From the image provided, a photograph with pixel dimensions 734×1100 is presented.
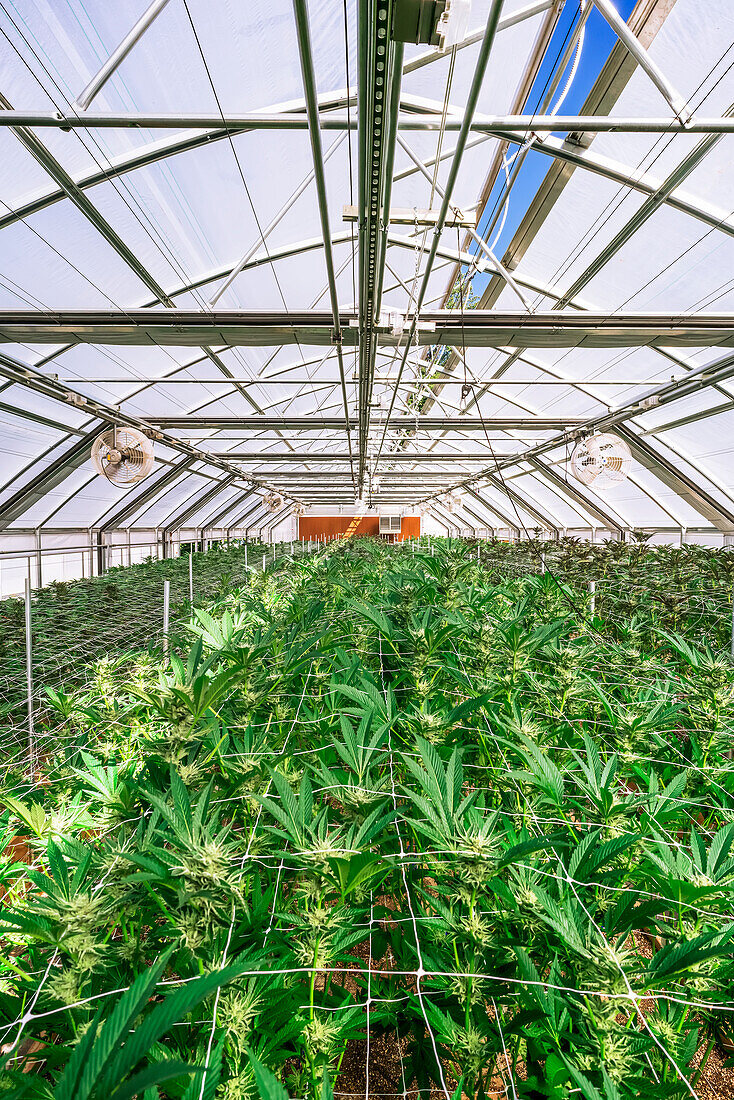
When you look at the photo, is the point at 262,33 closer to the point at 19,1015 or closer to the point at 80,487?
the point at 19,1015

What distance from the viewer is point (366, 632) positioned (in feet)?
6.31

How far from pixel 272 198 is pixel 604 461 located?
440 centimetres

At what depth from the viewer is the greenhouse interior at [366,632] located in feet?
2.22

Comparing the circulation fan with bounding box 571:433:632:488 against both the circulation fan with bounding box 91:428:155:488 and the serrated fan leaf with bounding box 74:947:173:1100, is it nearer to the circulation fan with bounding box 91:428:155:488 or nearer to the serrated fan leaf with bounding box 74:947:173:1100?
the circulation fan with bounding box 91:428:155:488

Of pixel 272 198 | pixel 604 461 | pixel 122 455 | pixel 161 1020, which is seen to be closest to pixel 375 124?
pixel 161 1020

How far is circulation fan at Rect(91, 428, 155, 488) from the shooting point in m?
5.31

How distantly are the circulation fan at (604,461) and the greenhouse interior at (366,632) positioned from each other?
0.04m

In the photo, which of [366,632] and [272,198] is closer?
[366,632]

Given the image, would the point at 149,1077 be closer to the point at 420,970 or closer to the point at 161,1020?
the point at 161,1020

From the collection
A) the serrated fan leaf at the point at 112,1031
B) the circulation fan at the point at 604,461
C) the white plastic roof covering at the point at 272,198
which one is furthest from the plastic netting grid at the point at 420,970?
the circulation fan at the point at 604,461

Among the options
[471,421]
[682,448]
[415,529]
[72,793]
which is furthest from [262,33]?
[415,529]

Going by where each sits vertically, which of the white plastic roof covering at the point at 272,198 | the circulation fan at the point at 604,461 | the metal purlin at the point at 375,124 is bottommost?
the circulation fan at the point at 604,461

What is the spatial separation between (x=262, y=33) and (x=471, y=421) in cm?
513

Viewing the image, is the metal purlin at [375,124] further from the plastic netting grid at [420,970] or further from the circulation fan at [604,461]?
the circulation fan at [604,461]
